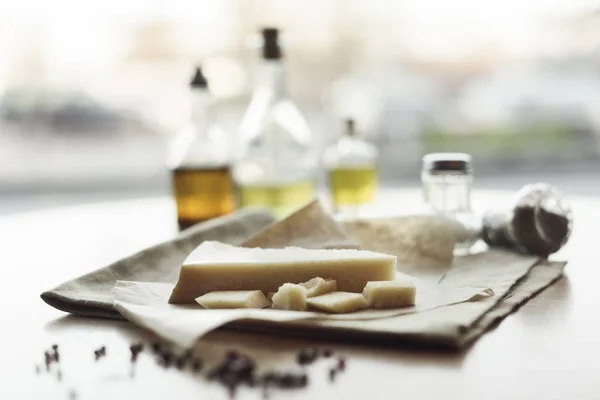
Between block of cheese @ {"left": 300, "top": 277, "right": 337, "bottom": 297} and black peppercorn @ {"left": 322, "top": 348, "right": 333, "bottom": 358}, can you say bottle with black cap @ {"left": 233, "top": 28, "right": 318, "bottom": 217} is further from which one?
black peppercorn @ {"left": 322, "top": 348, "right": 333, "bottom": 358}

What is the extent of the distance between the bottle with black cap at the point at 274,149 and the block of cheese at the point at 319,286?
71 cm

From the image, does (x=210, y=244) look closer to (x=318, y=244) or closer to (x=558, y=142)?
(x=318, y=244)

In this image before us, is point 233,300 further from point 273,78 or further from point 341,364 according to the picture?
point 273,78

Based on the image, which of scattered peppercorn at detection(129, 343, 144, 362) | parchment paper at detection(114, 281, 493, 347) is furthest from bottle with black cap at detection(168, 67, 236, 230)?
scattered peppercorn at detection(129, 343, 144, 362)

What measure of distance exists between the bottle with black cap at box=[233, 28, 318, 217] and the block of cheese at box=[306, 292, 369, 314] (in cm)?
75

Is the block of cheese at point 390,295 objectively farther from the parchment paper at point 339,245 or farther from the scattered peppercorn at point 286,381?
the scattered peppercorn at point 286,381

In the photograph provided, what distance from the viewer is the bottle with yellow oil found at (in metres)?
1.66

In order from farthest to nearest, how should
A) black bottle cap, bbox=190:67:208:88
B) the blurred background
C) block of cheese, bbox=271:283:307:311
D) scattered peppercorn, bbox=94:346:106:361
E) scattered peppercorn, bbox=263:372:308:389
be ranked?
1. the blurred background
2. black bottle cap, bbox=190:67:208:88
3. block of cheese, bbox=271:283:307:311
4. scattered peppercorn, bbox=94:346:106:361
5. scattered peppercorn, bbox=263:372:308:389

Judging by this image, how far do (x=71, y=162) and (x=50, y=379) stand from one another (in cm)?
447

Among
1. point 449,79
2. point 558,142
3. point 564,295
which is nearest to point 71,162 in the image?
point 449,79

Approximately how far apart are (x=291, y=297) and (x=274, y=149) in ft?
2.57

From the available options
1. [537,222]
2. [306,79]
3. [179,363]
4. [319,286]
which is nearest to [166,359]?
[179,363]

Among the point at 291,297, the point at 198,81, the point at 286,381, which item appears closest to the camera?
the point at 286,381

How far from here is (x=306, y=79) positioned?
4.48m
